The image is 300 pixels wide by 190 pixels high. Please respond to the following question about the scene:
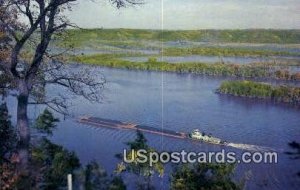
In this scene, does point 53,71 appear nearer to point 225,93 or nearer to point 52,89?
point 52,89

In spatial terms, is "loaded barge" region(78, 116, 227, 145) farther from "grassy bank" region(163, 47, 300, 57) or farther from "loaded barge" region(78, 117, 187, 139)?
"grassy bank" region(163, 47, 300, 57)

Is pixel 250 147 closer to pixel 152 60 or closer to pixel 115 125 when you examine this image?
pixel 152 60

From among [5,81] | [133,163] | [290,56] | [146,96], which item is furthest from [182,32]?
[5,81]

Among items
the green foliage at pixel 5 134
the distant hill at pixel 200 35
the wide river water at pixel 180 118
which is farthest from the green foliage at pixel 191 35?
the green foliage at pixel 5 134

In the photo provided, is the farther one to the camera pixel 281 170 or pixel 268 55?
pixel 268 55

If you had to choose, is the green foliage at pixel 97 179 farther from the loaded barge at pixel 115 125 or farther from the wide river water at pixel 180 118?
the loaded barge at pixel 115 125

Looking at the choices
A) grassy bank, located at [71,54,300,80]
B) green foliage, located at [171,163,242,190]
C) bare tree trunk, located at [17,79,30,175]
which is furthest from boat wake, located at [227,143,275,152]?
bare tree trunk, located at [17,79,30,175]
